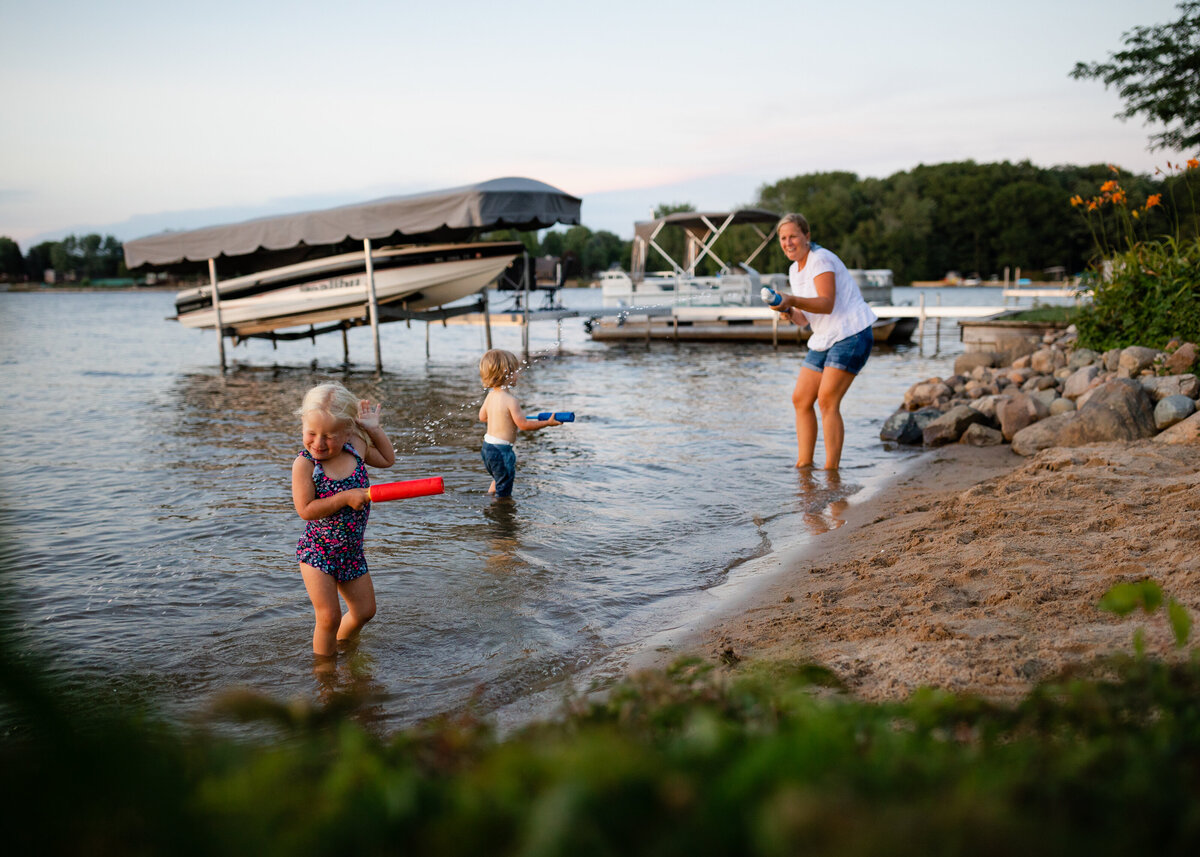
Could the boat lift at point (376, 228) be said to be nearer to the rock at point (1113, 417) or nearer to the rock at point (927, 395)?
the rock at point (927, 395)

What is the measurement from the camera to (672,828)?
3.04 ft

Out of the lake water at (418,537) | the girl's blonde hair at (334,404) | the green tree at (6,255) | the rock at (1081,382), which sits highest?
the green tree at (6,255)

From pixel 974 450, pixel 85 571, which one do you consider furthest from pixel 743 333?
pixel 85 571

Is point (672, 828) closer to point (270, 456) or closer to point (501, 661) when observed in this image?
point (501, 661)

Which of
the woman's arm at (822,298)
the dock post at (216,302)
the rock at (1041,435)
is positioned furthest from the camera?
the dock post at (216,302)

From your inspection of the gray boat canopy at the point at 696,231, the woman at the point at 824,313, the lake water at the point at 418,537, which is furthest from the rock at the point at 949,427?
the gray boat canopy at the point at 696,231

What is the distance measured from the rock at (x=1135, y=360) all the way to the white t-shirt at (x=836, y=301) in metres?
4.26

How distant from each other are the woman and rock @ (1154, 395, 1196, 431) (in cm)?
288

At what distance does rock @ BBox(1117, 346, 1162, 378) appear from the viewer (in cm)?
999

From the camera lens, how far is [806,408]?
8.33m

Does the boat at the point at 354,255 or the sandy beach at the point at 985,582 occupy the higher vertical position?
the boat at the point at 354,255

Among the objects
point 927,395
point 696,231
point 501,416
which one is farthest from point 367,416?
point 696,231

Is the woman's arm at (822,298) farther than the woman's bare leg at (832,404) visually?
No

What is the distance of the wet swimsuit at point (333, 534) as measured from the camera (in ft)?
14.2
